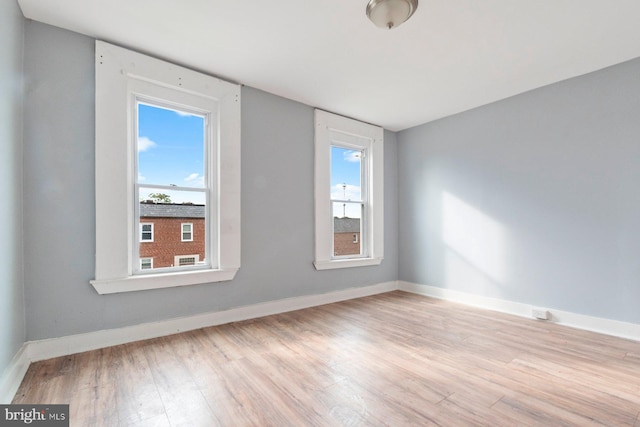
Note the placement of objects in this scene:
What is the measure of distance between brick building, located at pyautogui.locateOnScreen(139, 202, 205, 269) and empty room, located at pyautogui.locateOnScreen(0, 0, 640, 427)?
0.02 meters

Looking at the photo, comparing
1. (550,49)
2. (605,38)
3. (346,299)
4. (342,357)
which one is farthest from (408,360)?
(605,38)

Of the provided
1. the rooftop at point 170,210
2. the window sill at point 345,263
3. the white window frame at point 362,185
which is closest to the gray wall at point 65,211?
the rooftop at point 170,210

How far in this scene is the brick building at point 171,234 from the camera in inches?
106

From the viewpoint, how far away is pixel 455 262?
405cm

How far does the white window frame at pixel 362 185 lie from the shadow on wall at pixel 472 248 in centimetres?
94

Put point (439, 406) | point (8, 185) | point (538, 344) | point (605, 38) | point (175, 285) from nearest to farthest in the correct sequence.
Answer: point (439, 406) → point (8, 185) → point (605, 38) → point (538, 344) → point (175, 285)

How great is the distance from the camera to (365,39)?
2445mm

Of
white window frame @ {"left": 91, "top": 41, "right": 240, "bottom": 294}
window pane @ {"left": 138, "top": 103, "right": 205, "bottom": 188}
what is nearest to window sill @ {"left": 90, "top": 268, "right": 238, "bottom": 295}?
white window frame @ {"left": 91, "top": 41, "right": 240, "bottom": 294}

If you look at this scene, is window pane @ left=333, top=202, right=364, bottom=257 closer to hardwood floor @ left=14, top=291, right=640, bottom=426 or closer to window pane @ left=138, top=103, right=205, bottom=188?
hardwood floor @ left=14, top=291, right=640, bottom=426

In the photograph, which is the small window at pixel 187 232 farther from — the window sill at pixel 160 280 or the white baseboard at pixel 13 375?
the white baseboard at pixel 13 375

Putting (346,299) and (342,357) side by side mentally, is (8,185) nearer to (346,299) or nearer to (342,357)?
(342,357)

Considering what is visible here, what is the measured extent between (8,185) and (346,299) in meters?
3.50

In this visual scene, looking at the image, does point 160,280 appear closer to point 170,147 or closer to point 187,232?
point 187,232

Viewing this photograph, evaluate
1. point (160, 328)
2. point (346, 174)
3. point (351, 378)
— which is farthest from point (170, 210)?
point (346, 174)
